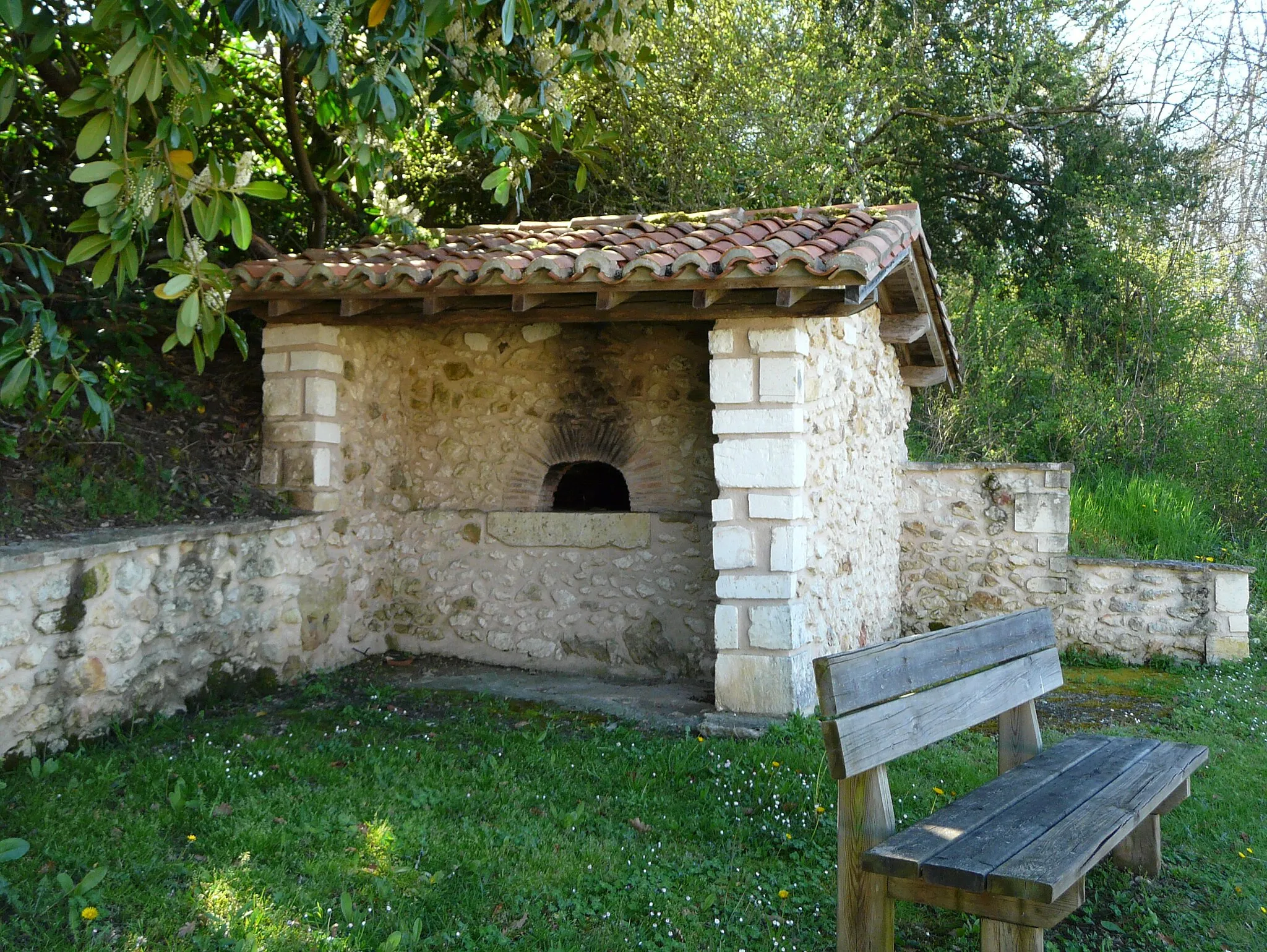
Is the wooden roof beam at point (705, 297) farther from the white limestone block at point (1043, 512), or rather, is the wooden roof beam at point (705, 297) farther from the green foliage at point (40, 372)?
the white limestone block at point (1043, 512)

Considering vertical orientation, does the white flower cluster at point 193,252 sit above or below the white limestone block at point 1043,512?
above

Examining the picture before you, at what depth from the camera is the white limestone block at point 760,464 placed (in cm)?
533

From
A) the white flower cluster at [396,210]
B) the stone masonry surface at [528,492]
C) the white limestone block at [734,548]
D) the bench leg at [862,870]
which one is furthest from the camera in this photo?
the stone masonry surface at [528,492]

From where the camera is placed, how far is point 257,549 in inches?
228

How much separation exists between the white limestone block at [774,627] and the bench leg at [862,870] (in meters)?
2.38

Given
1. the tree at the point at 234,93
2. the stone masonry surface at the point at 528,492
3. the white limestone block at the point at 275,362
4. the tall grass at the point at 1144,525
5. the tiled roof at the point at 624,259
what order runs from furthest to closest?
1. the tall grass at the point at 1144,525
2. the stone masonry surface at the point at 528,492
3. the white limestone block at the point at 275,362
4. the tiled roof at the point at 624,259
5. the tree at the point at 234,93

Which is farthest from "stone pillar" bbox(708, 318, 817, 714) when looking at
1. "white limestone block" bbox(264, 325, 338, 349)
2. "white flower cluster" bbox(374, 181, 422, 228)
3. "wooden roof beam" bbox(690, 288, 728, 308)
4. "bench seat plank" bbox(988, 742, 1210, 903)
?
"white limestone block" bbox(264, 325, 338, 349)

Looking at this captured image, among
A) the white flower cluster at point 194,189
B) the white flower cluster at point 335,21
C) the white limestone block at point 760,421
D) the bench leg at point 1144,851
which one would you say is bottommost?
the bench leg at point 1144,851

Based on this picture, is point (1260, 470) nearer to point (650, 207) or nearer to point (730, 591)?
point (650, 207)

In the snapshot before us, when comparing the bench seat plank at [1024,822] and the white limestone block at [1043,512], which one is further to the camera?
the white limestone block at [1043,512]

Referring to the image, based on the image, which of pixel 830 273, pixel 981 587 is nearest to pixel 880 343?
pixel 981 587

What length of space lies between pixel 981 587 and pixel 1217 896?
4.71 metres

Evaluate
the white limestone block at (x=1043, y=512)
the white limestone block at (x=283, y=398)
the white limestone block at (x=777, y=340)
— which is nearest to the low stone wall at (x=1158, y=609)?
the white limestone block at (x=1043, y=512)

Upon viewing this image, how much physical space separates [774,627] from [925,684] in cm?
207
